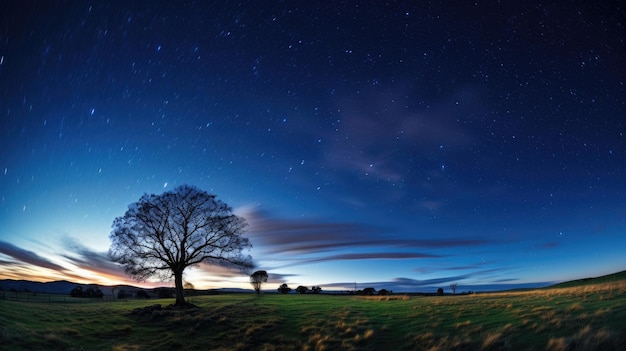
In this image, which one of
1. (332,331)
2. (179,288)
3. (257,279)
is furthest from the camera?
(257,279)

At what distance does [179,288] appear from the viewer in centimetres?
3356

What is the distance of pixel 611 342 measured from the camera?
11102 millimetres

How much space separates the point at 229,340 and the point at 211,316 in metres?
7.91

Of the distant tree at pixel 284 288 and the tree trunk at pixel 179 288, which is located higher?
the tree trunk at pixel 179 288

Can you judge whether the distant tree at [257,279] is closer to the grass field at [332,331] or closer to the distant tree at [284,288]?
the distant tree at [284,288]

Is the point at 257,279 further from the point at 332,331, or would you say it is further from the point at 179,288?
the point at 332,331

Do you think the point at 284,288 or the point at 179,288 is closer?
the point at 179,288

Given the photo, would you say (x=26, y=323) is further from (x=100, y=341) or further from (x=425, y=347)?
(x=425, y=347)

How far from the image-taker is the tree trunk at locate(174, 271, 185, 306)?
3281cm

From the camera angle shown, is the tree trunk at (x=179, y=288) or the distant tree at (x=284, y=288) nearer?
the tree trunk at (x=179, y=288)

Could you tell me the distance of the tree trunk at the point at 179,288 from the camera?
3281 centimetres

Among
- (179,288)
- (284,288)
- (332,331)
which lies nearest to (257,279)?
(284,288)

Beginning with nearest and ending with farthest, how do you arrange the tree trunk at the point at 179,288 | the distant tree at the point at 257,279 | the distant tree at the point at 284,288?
the tree trunk at the point at 179,288, the distant tree at the point at 257,279, the distant tree at the point at 284,288

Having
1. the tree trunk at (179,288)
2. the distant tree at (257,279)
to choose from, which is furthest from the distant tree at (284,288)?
the tree trunk at (179,288)
